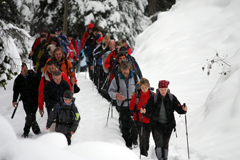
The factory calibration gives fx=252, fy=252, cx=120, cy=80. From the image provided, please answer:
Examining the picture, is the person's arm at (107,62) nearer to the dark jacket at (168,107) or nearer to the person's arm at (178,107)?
the dark jacket at (168,107)

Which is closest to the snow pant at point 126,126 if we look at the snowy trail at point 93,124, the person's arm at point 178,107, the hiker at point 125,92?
the hiker at point 125,92

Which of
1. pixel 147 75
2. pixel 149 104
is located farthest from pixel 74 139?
pixel 147 75

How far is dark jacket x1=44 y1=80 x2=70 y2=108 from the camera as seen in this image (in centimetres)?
632

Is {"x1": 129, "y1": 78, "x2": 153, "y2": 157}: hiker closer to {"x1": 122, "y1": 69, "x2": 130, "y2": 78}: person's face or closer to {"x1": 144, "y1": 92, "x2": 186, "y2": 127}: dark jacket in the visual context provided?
{"x1": 144, "y1": 92, "x2": 186, "y2": 127}: dark jacket

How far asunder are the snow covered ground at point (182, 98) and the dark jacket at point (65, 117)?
0.57 metres

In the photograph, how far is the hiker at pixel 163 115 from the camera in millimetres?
5543

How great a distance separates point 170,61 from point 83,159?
1101 centimetres

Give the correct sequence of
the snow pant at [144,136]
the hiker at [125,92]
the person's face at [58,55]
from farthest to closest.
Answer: the person's face at [58,55]
the hiker at [125,92]
the snow pant at [144,136]

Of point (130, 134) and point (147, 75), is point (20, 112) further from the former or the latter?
point (147, 75)

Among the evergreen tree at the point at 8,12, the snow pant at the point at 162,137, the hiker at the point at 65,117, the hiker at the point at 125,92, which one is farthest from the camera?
the evergreen tree at the point at 8,12

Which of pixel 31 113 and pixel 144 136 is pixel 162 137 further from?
pixel 31 113

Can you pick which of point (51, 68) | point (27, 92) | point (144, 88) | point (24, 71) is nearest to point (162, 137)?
point (144, 88)

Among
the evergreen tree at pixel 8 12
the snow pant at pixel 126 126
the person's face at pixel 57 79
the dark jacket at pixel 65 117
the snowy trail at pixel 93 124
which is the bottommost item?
the snowy trail at pixel 93 124

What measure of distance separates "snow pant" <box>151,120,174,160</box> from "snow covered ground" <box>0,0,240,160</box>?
47cm
